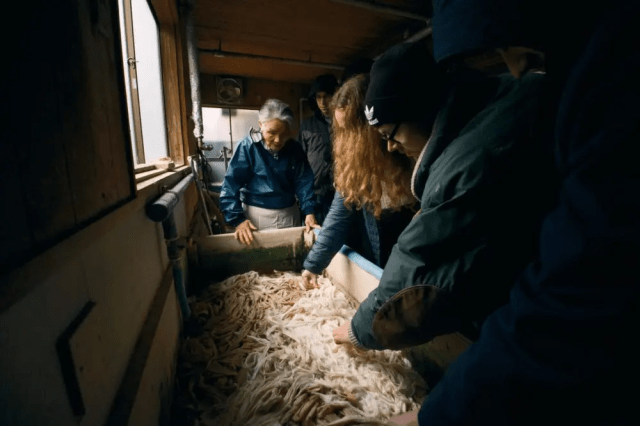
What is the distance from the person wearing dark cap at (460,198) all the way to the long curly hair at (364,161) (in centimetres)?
41

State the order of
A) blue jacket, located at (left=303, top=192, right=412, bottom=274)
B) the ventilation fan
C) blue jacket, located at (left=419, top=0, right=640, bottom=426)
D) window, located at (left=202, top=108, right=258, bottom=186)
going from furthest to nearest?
1. window, located at (left=202, top=108, right=258, bottom=186)
2. the ventilation fan
3. blue jacket, located at (left=303, top=192, right=412, bottom=274)
4. blue jacket, located at (left=419, top=0, right=640, bottom=426)

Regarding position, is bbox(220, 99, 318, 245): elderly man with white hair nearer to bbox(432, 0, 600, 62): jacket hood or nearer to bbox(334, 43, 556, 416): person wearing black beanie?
bbox(334, 43, 556, 416): person wearing black beanie

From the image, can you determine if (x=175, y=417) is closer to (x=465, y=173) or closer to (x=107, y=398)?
(x=107, y=398)

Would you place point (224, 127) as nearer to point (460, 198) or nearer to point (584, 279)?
point (460, 198)

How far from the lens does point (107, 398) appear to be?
2.51 ft

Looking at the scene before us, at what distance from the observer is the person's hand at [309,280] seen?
228 centimetres

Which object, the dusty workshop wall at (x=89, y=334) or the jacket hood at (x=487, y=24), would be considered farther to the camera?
the jacket hood at (x=487, y=24)

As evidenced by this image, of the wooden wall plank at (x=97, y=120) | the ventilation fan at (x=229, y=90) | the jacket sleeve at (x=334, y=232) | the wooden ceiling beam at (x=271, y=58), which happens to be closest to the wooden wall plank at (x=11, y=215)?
the wooden wall plank at (x=97, y=120)

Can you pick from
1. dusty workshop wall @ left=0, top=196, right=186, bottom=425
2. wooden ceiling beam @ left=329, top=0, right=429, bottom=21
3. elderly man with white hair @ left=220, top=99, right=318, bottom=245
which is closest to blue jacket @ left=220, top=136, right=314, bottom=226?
elderly man with white hair @ left=220, top=99, right=318, bottom=245

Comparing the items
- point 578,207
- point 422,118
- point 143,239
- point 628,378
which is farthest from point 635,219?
point 143,239

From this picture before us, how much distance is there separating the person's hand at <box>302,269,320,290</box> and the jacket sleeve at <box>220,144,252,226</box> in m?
0.92

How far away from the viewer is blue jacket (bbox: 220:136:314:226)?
283 cm

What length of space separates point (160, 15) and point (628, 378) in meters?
3.91

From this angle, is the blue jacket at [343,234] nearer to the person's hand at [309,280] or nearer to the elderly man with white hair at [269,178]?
the person's hand at [309,280]
